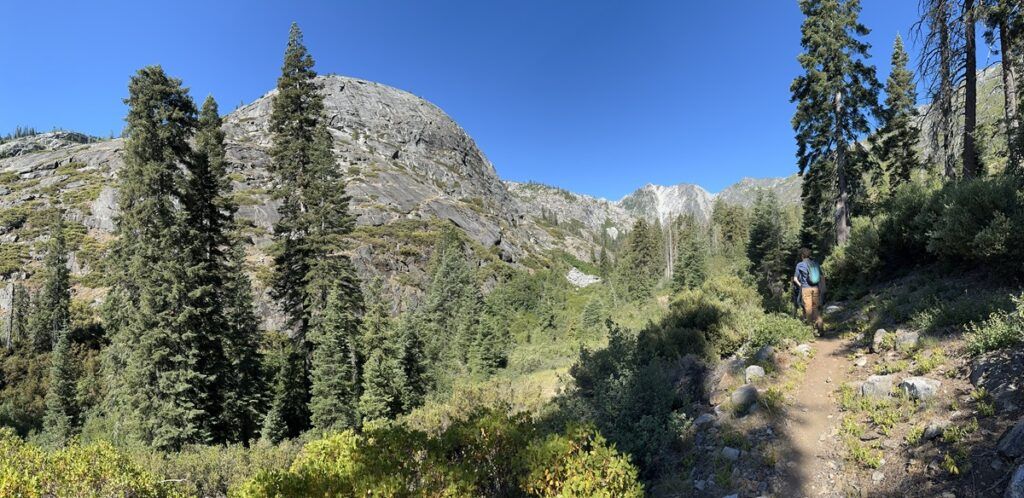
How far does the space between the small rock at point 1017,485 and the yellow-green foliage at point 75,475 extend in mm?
8285

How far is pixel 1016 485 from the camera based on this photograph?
11.3ft

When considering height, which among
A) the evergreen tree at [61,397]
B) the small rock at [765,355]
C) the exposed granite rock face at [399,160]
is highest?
the exposed granite rock face at [399,160]

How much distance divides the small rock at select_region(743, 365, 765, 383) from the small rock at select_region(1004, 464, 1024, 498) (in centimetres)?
431

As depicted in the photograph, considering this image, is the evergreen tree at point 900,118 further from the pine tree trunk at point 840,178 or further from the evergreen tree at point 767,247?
the pine tree trunk at point 840,178

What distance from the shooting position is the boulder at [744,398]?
7.10m

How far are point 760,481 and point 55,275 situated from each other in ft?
226

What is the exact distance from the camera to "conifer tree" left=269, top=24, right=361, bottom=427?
19.8m

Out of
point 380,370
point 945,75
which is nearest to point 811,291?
point 945,75

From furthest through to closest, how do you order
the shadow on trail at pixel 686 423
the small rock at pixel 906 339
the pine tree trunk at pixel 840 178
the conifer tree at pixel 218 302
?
the pine tree trunk at pixel 840 178 → the conifer tree at pixel 218 302 → the small rock at pixel 906 339 → the shadow on trail at pixel 686 423

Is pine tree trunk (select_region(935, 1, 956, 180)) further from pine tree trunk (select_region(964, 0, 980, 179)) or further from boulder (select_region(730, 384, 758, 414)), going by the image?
boulder (select_region(730, 384, 758, 414))

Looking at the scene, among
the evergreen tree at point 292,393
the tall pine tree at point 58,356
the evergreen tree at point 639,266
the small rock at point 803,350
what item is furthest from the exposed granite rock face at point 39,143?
the small rock at point 803,350

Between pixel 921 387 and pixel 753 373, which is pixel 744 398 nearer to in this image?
pixel 753 373

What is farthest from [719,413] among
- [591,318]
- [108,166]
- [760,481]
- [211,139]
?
[108,166]

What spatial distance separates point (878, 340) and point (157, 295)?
19784 millimetres
